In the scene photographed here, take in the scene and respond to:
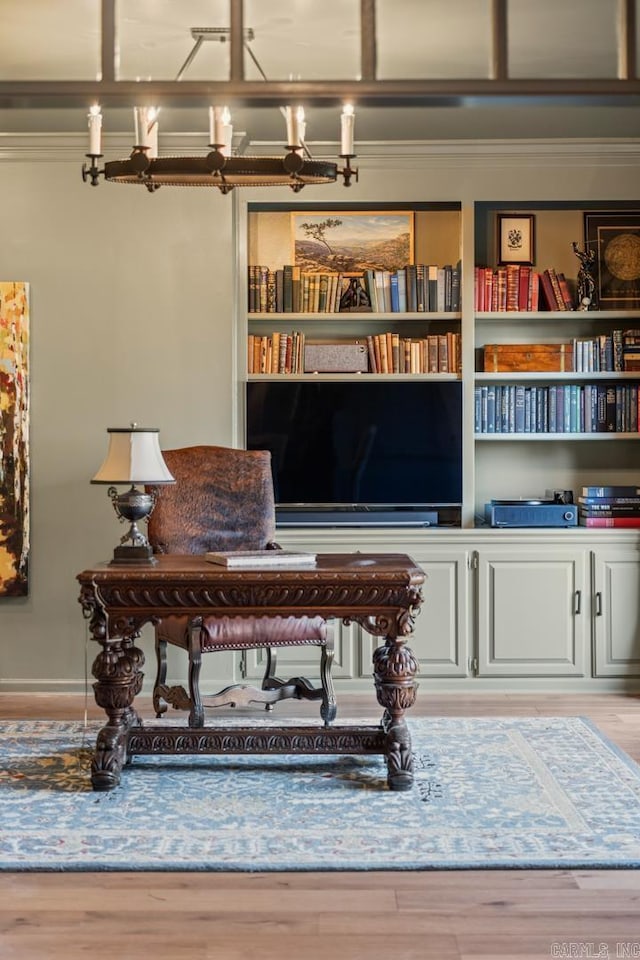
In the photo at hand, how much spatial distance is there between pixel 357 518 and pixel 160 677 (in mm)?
1304

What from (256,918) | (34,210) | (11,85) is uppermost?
(34,210)

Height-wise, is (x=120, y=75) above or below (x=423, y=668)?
above

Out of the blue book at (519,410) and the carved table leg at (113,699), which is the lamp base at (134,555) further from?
the blue book at (519,410)

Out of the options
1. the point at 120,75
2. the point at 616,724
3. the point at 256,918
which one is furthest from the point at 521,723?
the point at 120,75

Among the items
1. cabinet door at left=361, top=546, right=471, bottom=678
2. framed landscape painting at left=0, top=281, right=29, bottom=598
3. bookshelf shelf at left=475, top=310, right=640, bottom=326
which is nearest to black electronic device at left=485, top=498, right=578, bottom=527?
cabinet door at left=361, top=546, right=471, bottom=678

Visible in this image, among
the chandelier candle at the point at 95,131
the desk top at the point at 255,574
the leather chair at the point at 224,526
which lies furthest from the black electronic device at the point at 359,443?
the chandelier candle at the point at 95,131

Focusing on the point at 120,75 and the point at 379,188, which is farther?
the point at 379,188

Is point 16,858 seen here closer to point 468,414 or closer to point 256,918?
point 256,918

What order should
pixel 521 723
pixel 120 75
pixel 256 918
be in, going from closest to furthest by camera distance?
pixel 120 75, pixel 256 918, pixel 521 723

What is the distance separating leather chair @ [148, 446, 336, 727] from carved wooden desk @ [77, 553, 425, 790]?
567 millimetres

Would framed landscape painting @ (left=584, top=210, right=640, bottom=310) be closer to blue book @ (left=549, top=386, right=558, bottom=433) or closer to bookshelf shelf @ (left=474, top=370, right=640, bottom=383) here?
bookshelf shelf @ (left=474, top=370, right=640, bottom=383)

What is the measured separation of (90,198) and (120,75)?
2.95 meters

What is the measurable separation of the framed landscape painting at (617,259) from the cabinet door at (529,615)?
4.47 feet

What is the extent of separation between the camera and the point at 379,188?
542 centimetres
